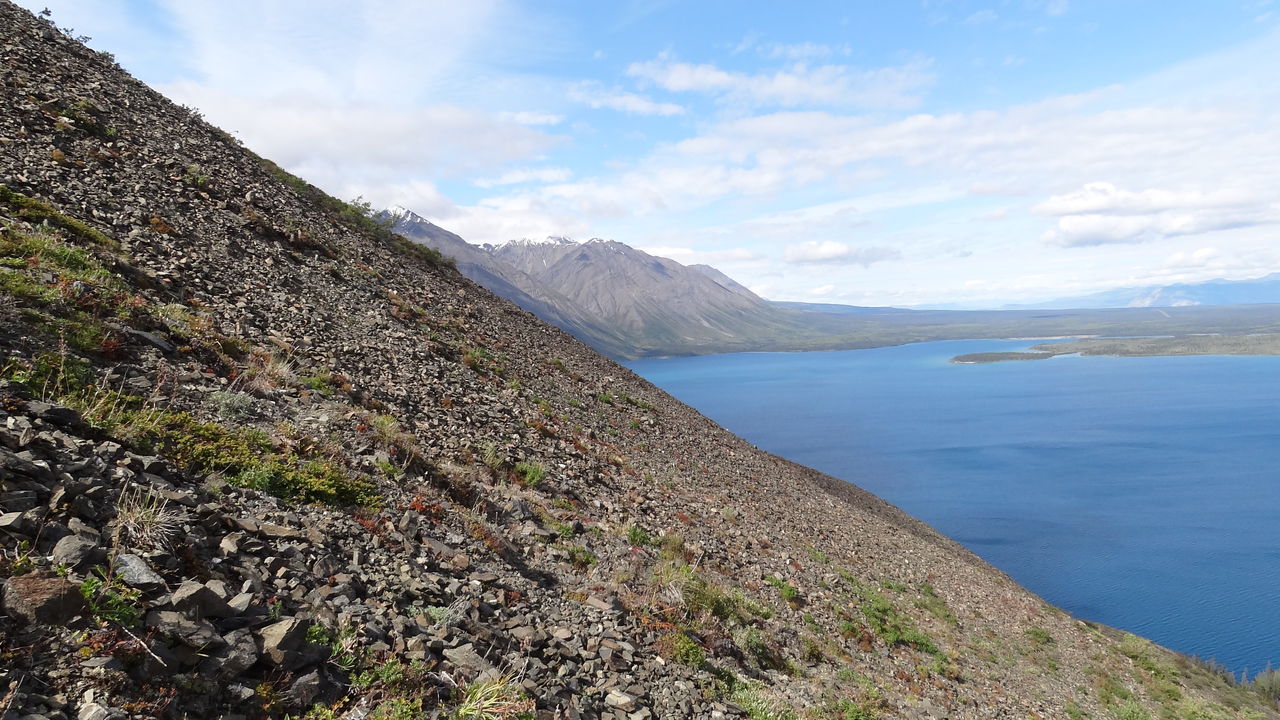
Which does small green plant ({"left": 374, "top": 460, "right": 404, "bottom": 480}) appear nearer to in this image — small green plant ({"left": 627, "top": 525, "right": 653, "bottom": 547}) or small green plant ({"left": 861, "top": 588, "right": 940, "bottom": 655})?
small green plant ({"left": 627, "top": 525, "right": 653, "bottom": 547})

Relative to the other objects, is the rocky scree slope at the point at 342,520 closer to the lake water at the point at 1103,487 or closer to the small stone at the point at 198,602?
the small stone at the point at 198,602

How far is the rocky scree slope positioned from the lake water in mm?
36049

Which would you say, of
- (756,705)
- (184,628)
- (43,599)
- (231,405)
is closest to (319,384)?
(231,405)

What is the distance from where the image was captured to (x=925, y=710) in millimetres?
14008

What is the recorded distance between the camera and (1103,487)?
298ft

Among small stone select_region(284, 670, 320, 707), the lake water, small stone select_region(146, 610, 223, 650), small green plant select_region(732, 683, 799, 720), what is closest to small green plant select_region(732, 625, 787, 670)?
small green plant select_region(732, 683, 799, 720)

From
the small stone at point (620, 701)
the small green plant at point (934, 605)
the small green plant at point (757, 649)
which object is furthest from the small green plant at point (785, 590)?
the small stone at point (620, 701)

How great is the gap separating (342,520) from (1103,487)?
114 m

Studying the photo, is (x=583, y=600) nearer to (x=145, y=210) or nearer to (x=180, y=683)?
(x=180, y=683)

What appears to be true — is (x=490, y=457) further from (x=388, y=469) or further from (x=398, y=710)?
(x=398, y=710)

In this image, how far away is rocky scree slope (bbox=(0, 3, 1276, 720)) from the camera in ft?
17.5

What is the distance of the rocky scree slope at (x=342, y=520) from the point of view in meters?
5.32

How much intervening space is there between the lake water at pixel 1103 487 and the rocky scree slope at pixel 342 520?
36049 millimetres

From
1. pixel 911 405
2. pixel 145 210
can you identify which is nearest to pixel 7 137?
pixel 145 210
